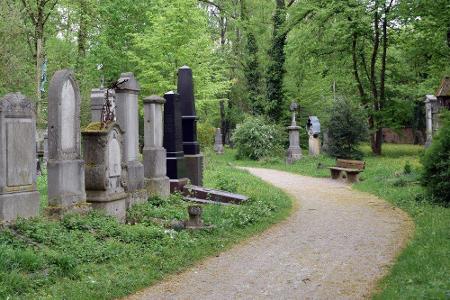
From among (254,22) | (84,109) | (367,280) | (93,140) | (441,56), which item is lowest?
(367,280)

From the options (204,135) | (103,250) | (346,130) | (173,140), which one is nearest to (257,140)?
(204,135)

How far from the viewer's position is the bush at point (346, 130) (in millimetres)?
23125

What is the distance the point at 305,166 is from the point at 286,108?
9532mm

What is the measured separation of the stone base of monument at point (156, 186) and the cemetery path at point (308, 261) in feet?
9.86

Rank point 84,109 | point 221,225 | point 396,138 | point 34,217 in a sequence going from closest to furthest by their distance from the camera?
point 34,217 < point 221,225 < point 84,109 < point 396,138

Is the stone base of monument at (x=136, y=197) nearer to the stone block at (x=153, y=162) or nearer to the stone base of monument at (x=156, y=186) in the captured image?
the stone base of monument at (x=156, y=186)

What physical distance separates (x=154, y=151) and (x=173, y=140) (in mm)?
1155

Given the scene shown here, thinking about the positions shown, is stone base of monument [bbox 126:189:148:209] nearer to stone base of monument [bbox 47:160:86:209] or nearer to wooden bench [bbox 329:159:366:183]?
stone base of monument [bbox 47:160:86:209]

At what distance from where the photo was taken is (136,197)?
443 inches

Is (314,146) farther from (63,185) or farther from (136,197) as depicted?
(63,185)

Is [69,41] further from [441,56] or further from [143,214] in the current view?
[143,214]

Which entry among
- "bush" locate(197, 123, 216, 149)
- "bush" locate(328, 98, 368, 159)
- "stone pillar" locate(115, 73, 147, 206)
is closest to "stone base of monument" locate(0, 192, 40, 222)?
"stone pillar" locate(115, 73, 147, 206)

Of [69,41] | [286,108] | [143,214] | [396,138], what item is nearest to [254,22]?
[286,108]

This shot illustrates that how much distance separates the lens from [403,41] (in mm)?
27844
